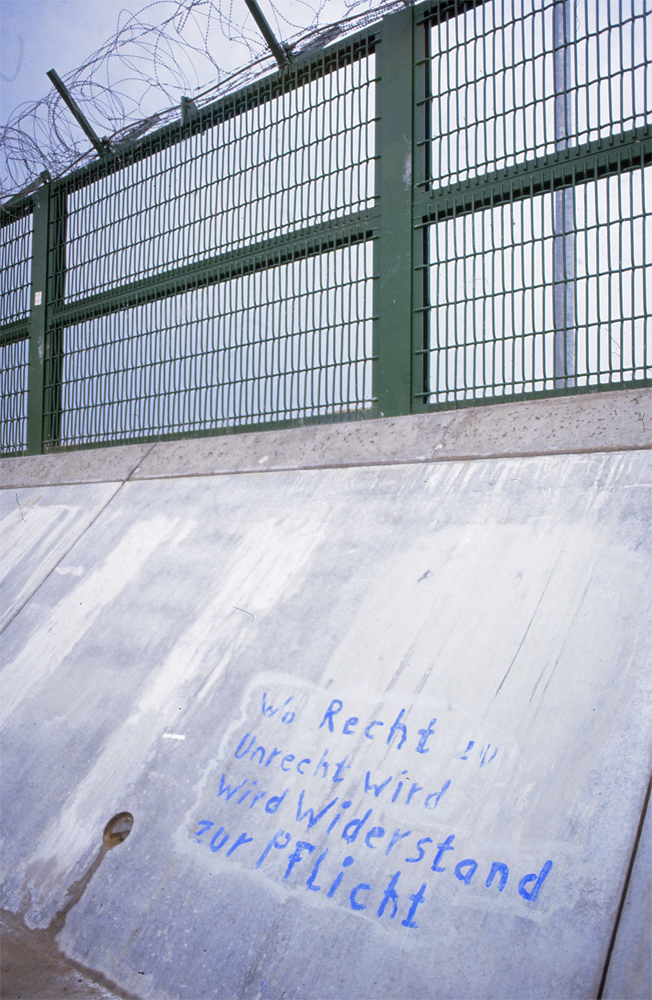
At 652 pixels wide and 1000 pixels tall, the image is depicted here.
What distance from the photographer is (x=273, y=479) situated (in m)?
3.63

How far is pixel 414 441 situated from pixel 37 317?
3972 mm

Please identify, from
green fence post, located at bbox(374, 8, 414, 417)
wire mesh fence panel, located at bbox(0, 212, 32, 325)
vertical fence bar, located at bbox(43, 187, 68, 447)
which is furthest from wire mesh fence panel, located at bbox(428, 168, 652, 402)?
wire mesh fence panel, located at bbox(0, 212, 32, 325)

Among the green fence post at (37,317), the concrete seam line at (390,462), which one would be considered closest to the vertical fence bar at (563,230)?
the concrete seam line at (390,462)

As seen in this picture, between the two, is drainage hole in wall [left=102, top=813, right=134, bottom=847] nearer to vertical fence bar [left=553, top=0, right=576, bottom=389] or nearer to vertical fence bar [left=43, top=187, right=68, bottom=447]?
vertical fence bar [left=553, top=0, right=576, bottom=389]

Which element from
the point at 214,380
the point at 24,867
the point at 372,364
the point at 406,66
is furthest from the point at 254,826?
the point at 406,66

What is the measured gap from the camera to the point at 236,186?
4.67m

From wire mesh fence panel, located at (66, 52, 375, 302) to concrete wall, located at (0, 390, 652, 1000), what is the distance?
1.61 meters

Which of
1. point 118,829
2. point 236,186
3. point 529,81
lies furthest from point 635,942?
point 236,186

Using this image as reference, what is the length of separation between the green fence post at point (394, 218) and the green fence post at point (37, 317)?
3162 mm

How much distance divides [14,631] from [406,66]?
3566 mm

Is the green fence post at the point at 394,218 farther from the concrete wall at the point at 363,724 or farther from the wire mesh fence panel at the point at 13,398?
the wire mesh fence panel at the point at 13,398

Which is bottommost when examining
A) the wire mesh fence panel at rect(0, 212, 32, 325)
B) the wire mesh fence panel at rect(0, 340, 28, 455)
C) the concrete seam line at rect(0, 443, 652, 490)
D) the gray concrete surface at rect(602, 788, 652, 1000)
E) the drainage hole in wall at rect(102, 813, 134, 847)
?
the drainage hole in wall at rect(102, 813, 134, 847)

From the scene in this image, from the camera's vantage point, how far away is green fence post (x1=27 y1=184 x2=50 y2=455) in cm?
582

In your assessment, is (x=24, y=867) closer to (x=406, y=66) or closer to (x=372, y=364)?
(x=372, y=364)
